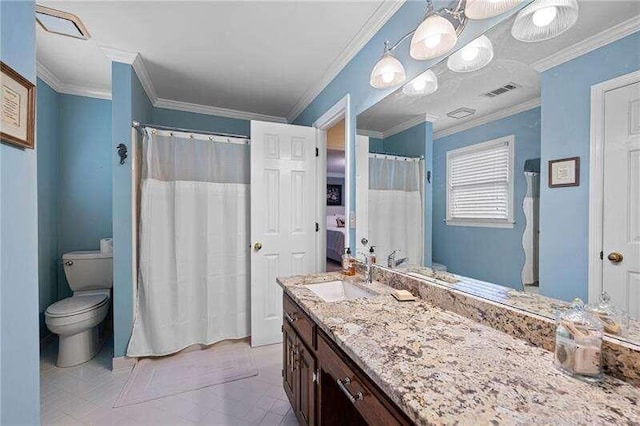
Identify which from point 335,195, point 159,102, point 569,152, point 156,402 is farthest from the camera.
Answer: point 159,102

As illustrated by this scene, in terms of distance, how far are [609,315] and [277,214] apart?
2117mm

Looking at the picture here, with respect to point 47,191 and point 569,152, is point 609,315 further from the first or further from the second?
point 47,191

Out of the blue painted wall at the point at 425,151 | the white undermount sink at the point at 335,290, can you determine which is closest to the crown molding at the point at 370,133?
the blue painted wall at the point at 425,151

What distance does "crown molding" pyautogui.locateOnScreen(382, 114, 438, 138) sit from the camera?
1.31 meters

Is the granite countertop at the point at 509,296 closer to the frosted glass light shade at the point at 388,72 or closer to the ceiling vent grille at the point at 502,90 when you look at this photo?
the ceiling vent grille at the point at 502,90

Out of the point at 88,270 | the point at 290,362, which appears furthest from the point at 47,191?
the point at 290,362

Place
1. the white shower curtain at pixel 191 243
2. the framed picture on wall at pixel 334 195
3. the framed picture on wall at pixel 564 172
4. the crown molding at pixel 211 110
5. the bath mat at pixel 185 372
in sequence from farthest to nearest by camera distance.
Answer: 1. the crown molding at pixel 211 110
2. the framed picture on wall at pixel 334 195
3. the white shower curtain at pixel 191 243
4. the bath mat at pixel 185 372
5. the framed picture on wall at pixel 564 172

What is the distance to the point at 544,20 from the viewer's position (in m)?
0.86

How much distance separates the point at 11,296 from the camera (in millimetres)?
826

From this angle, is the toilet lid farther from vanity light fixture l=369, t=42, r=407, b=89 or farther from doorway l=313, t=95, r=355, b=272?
vanity light fixture l=369, t=42, r=407, b=89

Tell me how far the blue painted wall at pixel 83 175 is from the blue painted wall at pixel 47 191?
51 millimetres

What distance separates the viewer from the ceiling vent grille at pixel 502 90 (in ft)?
3.13

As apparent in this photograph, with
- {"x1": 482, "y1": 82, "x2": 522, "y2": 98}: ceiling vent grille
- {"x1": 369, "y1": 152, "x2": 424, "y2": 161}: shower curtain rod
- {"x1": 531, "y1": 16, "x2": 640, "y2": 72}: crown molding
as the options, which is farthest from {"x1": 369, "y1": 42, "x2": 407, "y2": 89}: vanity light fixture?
{"x1": 531, "y1": 16, "x2": 640, "y2": 72}: crown molding

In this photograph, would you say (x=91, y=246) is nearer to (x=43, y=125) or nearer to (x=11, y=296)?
(x=43, y=125)
